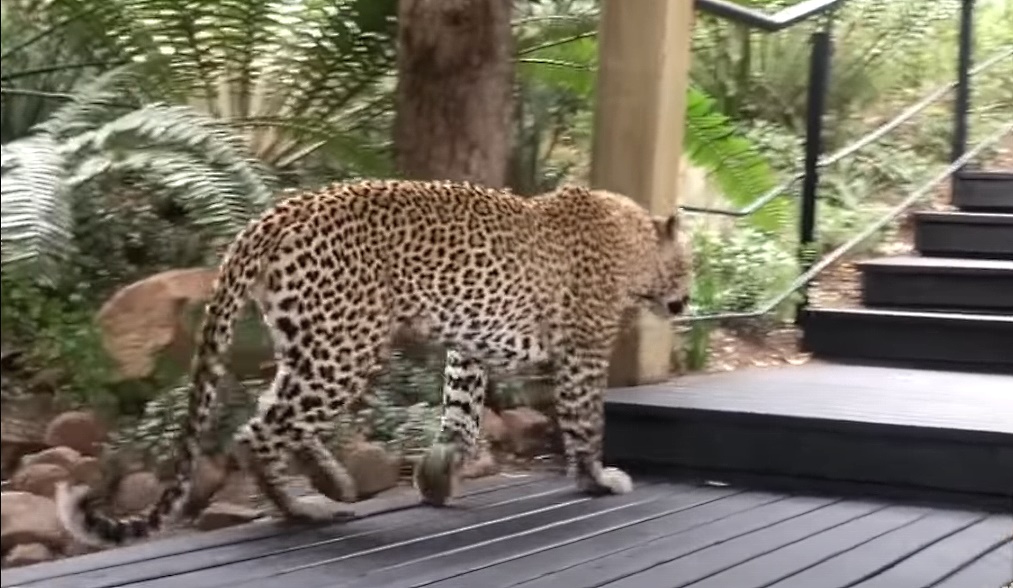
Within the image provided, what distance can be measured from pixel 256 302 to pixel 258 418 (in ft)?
0.68

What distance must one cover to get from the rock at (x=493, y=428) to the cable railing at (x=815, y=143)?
1.71 ft

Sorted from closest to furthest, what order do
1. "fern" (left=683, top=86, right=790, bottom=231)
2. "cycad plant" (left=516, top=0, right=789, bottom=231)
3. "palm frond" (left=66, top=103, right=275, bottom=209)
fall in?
"palm frond" (left=66, top=103, right=275, bottom=209)
"cycad plant" (left=516, top=0, right=789, bottom=231)
"fern" (left=683, top=86, right=790, bottom=231)

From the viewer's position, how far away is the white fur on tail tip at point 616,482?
2.98 meters

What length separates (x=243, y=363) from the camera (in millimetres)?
2473

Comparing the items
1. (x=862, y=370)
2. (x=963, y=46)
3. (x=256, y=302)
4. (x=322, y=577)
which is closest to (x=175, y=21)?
(x=256, y=302)

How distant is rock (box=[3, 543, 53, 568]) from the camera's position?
173 centimetres

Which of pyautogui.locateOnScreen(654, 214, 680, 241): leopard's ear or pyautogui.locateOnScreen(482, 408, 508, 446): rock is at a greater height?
pyautogui.locateOnScreen(654, 214, 680, 241): leopard's ear

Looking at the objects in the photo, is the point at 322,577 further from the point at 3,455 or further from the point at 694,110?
the point at 694,110

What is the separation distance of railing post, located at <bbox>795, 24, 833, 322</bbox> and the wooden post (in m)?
0.30

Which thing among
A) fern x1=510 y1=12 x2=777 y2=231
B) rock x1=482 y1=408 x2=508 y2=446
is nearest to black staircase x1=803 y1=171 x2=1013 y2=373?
fern x1=510 y1=12 x2=777 y2=231

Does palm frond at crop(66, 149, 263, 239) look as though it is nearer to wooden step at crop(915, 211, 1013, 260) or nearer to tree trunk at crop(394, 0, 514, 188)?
tree trunk at crop(394, 0, 514, 188)

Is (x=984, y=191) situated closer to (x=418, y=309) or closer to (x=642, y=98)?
(x=642, y=98)

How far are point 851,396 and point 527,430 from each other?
74 centimetres

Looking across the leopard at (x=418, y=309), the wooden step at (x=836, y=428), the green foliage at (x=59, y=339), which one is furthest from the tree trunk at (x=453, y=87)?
the green foliage at (x=59, y=339)
